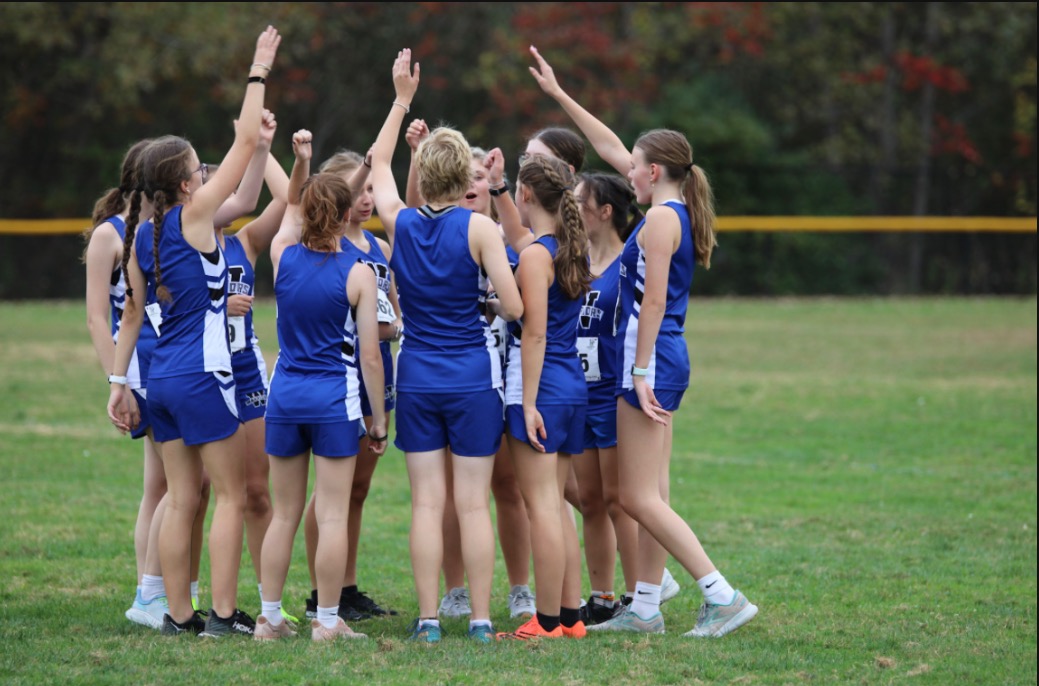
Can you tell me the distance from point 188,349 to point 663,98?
83.3 feet

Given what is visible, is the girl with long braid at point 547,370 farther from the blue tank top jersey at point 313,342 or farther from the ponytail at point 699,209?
the blue tank top jersey at point 313,342

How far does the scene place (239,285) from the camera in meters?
5.43

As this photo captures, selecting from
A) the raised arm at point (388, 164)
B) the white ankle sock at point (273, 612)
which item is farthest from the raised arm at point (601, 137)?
the white ankle sock at point (273, 612)

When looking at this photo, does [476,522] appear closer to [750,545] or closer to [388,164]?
[388,164]

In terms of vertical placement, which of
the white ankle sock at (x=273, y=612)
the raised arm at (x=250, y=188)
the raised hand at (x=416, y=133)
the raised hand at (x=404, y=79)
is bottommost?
the white ankle sock at (x=273, y=612)

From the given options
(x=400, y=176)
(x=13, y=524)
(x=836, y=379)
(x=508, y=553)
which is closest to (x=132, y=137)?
(x=400, y=176)

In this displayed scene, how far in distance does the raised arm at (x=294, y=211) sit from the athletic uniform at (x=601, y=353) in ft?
4.13

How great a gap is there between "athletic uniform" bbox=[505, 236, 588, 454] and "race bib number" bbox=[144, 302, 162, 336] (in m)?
1.41

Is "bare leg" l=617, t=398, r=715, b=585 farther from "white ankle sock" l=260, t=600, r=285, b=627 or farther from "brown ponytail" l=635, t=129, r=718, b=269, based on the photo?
"white ankle sock" l=260, t=600, r=285, b=627

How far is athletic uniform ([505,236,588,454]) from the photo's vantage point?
5.04 meters

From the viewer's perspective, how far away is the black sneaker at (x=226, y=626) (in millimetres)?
5047

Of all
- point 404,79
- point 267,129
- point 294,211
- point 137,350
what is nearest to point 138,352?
point 137,350

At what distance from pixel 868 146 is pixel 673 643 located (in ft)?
92.6

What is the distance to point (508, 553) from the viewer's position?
5672 millimetres
